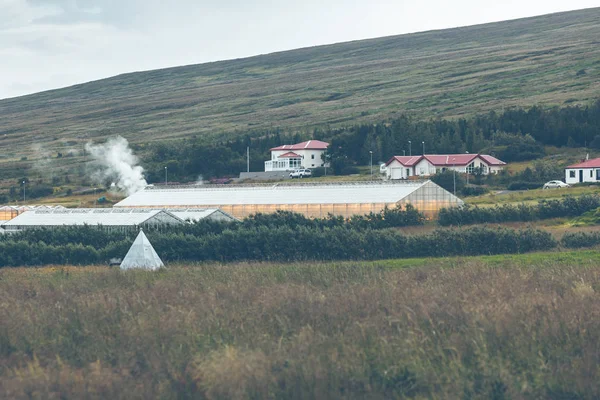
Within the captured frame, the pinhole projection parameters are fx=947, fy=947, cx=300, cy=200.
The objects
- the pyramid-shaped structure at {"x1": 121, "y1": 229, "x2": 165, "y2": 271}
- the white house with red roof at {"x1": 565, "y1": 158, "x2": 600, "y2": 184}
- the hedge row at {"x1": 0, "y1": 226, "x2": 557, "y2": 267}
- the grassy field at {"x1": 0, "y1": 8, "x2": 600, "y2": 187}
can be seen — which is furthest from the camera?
the grassy field at {"x1": 0, "y1": 8, "x2": 600, "y2": 187}

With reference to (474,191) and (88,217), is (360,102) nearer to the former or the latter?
(474,191)

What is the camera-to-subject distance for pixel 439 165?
90438mm

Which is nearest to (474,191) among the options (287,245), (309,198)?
(309,198)

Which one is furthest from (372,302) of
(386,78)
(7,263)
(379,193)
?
(386,78)

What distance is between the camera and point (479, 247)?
152 ft

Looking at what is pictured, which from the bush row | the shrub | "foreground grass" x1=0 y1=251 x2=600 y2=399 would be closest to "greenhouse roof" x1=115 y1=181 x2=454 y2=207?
the shrub

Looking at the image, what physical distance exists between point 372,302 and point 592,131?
79774 mm

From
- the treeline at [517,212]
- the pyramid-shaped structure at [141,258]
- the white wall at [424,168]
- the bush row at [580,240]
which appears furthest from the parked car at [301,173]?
the pyramid-shaped structure at [141,258]

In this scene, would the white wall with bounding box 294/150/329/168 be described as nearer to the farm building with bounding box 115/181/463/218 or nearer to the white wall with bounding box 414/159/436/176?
the white wall with bounding box 414/159/436/176

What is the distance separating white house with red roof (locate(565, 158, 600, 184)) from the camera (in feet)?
262

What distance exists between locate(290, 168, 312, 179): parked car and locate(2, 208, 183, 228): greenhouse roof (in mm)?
38114

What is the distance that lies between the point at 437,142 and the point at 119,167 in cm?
3599

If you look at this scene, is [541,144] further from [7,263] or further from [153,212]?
[7,263]

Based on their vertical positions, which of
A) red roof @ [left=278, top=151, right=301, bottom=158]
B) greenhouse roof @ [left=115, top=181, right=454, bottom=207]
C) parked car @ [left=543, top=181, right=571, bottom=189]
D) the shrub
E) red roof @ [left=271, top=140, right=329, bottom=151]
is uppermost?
red roof @ [left=271, top=140, right=329, bottom=151]
